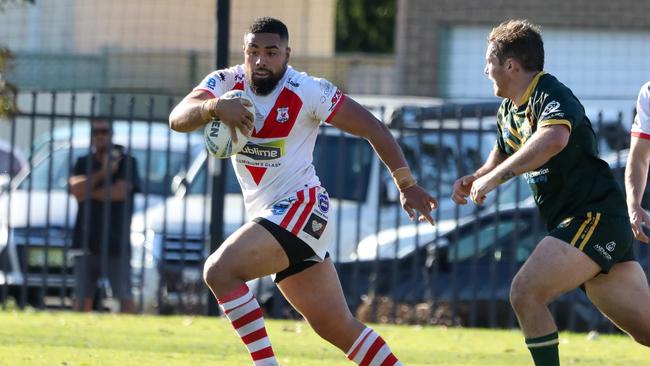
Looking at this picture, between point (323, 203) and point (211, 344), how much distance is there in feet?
11.7

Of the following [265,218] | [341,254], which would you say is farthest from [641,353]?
[265,218]

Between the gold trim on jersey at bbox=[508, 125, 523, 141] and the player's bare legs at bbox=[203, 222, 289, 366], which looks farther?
the gold trim on jersey at bbox=[508, 125, 523, 141]

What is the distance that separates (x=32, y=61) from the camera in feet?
72.0

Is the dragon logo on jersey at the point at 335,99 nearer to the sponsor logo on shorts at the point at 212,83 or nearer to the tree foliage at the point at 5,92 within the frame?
the sponsor logo on shorts at the point at 212,83

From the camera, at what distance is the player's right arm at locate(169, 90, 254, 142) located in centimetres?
631

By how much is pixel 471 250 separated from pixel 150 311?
10.1 ft

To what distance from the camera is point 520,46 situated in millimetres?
6684

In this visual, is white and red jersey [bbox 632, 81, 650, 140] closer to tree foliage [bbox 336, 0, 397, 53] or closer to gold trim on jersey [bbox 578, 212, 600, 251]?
gold trim on jersey [bbox 578, 212, 600, 251]

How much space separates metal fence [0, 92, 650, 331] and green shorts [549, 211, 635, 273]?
5.66 meters

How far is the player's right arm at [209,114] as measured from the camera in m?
6.31

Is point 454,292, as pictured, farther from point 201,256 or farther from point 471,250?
point 201,256

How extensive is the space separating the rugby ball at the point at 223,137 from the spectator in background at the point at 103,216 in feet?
21.5

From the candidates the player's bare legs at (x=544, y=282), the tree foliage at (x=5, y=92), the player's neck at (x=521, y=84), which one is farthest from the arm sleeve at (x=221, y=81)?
the tree foliage at (x=5, y=92)

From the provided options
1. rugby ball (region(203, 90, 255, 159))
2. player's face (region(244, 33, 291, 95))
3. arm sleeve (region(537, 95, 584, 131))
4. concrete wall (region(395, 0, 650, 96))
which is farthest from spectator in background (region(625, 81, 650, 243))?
concrete wall (region(395, 0, 650, 96))
